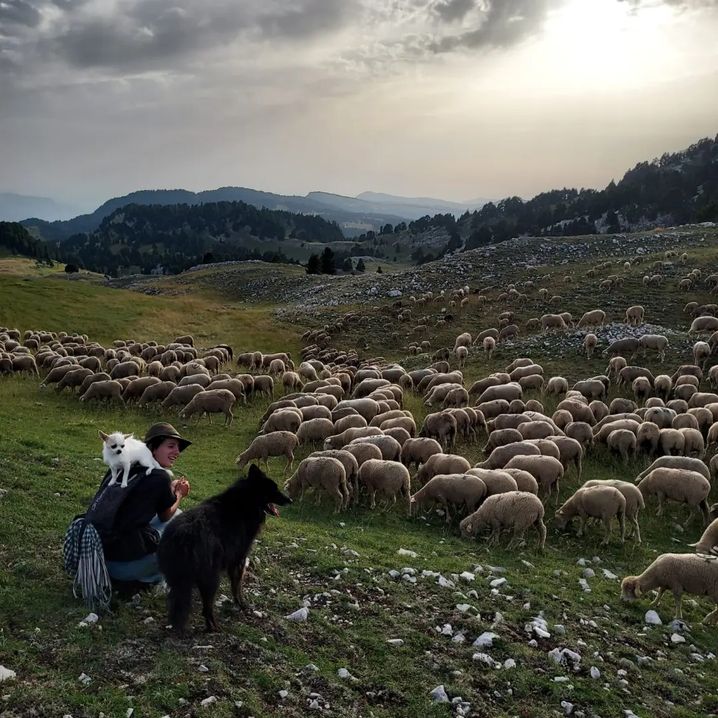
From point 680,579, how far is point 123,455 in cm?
924

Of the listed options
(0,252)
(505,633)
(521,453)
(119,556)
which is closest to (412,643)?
(505,633)

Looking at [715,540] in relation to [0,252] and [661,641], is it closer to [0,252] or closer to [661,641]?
[661,641]

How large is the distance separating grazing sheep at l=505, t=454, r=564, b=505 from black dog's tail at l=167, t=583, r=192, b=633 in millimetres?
10331

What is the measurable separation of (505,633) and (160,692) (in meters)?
4.72

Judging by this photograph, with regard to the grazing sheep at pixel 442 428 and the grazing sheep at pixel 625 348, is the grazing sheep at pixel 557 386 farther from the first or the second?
the grazing sheep at pixel 442 428

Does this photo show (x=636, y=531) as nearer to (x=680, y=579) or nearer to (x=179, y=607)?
(x=680, y=579)

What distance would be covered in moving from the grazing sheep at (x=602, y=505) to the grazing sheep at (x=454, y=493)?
2209 mm

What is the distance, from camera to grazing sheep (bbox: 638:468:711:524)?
46.0 ft

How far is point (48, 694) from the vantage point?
5379 mm

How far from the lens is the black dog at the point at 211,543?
627 cm

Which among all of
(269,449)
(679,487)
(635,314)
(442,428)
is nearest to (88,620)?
(269,449)

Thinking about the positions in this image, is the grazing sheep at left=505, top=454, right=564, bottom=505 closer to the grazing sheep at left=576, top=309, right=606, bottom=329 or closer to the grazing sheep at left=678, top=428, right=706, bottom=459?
the grazing sheep at left=678, top=428, right=706, bottom=459

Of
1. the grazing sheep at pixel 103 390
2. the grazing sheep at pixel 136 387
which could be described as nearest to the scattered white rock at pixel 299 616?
the grazing sheep at pixel 136 387

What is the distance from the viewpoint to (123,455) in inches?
275
